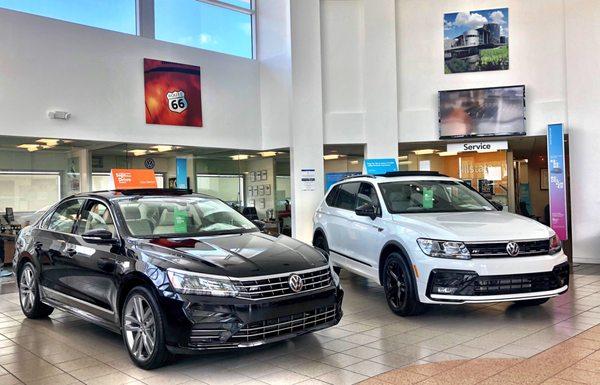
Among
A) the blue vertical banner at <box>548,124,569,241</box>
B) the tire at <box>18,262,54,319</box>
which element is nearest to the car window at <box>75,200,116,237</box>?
the tire at <box>18,262,54,319</box>

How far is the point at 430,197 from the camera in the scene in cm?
701

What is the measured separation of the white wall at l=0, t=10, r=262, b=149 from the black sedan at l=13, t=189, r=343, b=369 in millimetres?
4826

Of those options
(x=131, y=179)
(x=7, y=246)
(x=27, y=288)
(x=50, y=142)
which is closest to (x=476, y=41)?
(x=131, y=179)

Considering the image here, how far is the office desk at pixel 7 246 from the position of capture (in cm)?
1105

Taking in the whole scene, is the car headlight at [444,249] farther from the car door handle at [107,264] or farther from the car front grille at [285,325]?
the car door handle at [107,264]

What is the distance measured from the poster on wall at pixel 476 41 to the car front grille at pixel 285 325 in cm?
910

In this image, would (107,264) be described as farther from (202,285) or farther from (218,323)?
(218,323)

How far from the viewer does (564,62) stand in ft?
37.4

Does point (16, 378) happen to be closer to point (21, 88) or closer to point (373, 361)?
point (373, 361)

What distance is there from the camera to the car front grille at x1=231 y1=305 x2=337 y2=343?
4234 mm

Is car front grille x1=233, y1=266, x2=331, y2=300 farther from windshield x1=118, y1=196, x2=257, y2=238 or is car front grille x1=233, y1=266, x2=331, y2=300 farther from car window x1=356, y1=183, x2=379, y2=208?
car window x1=356, y1=183, x2=379, y2=208

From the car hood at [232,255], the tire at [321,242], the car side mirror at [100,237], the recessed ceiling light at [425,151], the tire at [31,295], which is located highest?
the recessed ceiling light at [425,151]

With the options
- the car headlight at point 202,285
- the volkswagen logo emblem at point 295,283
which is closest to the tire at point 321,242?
the volkswagen logo emblem at point 295,283

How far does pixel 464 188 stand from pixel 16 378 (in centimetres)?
579
